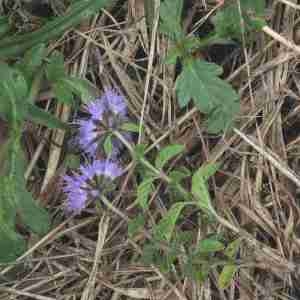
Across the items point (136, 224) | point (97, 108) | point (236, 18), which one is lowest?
point (136, 224)

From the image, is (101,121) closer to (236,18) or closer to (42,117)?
(42,117)

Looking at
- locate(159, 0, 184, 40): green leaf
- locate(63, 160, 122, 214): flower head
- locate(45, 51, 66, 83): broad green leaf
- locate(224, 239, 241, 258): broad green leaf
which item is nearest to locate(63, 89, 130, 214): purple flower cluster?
locate(63, 160, 122, 214): flower head

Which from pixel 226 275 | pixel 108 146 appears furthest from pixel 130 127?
pixel 226 275

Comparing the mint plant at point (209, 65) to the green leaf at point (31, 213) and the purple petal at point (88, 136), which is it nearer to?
the purple petal at point (88, 136)

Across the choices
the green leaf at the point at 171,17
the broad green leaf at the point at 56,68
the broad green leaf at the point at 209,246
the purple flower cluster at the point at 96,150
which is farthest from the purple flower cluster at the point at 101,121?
the broad green leaf at the point at 209,246

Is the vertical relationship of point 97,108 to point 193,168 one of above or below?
above

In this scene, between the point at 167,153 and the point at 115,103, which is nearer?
the point at 167,153
